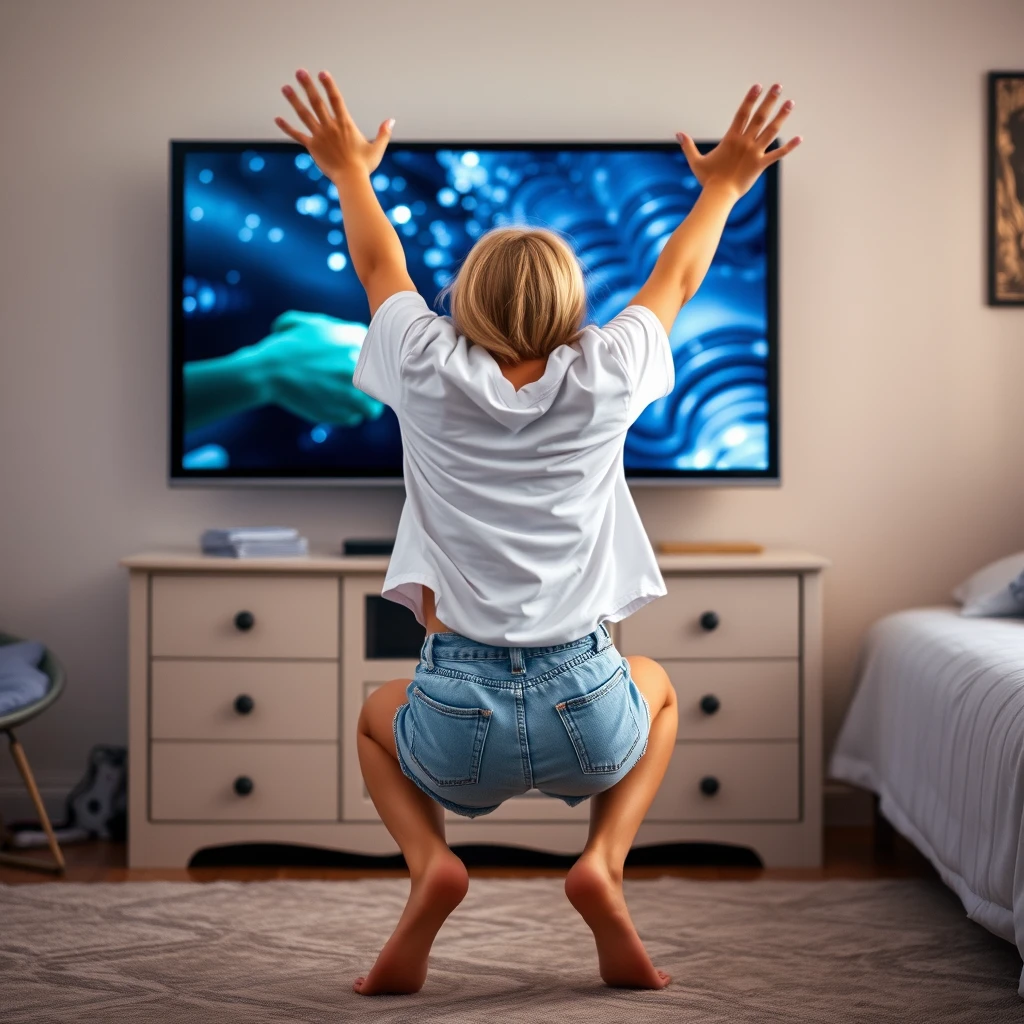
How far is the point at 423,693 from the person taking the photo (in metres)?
1.65

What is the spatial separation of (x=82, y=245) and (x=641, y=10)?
5.55 feet

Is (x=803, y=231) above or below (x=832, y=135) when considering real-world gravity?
below

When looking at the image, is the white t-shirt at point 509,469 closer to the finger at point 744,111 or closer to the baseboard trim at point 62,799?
the finger at point 744,111

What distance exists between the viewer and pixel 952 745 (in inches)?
88.1

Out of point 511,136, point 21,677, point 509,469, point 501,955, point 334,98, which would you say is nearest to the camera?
point 509,469

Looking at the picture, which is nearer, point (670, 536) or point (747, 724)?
point (747, 724)

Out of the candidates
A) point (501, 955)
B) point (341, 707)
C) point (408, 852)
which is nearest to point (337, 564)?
point (341, 707)

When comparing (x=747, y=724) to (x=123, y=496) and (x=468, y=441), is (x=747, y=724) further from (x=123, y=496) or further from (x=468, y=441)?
(x=123, y=496)

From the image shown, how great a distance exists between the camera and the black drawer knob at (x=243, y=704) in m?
2.81

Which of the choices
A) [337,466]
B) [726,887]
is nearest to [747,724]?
[726,887]

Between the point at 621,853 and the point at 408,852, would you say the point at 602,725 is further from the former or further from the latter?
the point at 408,852

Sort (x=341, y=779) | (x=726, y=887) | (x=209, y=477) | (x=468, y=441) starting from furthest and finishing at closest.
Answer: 1. (x=209, y=477)
2. (x=341, y=779)
3. (x=726, y=887)
4. (x=468, y=441)

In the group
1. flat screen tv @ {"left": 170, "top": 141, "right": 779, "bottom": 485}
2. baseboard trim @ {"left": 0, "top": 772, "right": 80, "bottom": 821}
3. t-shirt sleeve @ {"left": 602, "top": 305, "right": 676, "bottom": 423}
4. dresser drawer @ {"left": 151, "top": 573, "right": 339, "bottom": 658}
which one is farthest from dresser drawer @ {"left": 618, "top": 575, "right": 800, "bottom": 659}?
baseboard trim @ {"left": 0, "top": 772, "right": 80, "bottom": 821}

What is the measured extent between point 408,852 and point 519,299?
83 cm
